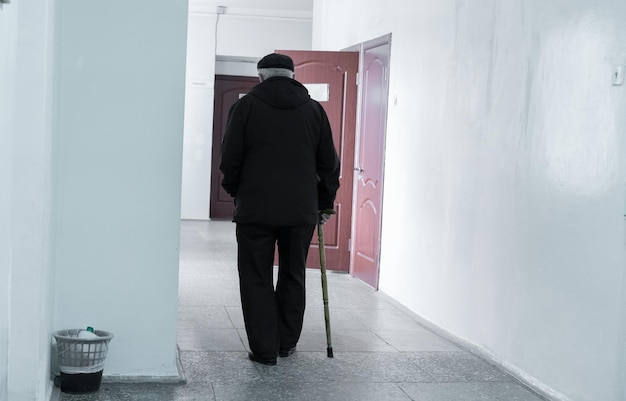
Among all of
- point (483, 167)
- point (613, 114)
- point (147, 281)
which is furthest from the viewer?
point (483, 167)

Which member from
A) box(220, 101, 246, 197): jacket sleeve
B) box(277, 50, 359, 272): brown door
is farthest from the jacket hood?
box(277, 50, 359, 272): brown door

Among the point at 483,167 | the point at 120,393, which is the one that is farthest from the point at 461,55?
the point at 120,393

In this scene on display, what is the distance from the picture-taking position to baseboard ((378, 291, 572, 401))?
4.05 meters

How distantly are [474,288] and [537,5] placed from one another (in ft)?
5.12

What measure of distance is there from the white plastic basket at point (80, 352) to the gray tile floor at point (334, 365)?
113 millimetres

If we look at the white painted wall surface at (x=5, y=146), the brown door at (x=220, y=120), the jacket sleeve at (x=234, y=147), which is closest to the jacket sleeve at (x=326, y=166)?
the jacket sleeve at (x=234, y=147)

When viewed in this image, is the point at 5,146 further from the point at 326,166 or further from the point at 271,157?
the point at 326,166

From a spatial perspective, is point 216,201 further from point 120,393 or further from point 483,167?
point 120,393

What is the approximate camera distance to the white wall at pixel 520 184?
371cm

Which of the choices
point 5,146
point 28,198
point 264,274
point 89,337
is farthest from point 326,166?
point 5,146

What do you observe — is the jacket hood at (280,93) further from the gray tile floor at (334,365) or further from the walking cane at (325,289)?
the gray tile floor at (334,365)

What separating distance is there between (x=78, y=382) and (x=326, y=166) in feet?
5.20

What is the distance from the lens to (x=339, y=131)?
7852 millimetres

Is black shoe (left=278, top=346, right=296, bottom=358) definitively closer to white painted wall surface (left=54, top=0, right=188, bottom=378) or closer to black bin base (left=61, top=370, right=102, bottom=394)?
white painted wall surface (left=54, top=0, right=188, bottom=378)
